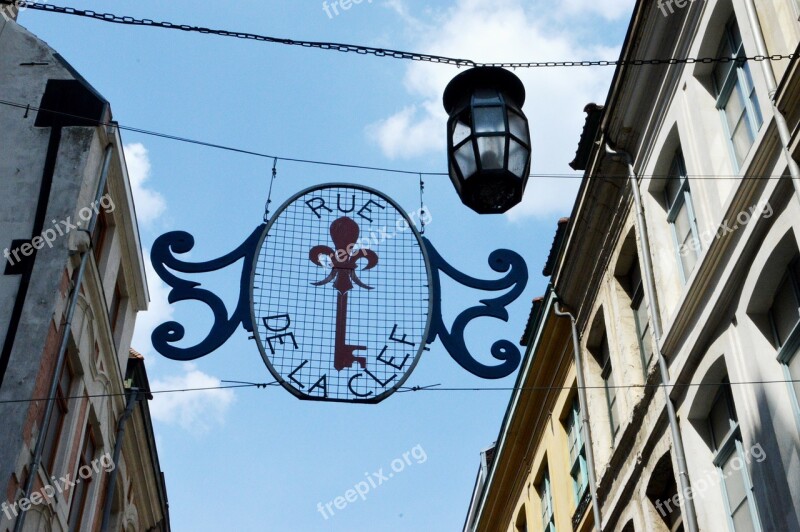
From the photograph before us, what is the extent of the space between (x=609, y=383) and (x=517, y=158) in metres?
9.62

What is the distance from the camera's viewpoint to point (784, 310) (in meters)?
10.8

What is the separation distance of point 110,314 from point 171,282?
985cm

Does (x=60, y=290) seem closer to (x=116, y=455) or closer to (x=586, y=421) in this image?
(x=116, y=455)

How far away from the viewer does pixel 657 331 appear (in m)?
13.9

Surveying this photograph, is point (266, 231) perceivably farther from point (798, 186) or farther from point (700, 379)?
point (700, 379)

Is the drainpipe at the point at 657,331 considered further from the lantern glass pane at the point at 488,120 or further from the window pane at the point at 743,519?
the lantern glass pane at the point at 488,120

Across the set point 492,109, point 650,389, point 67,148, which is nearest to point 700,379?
point 650,389

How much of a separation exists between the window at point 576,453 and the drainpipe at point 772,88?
8.66 m

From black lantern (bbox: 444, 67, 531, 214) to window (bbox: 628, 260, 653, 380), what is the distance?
7198 millimetres

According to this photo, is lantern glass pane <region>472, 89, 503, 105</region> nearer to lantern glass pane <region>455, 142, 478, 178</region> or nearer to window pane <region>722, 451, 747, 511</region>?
lantern glass pane <region>455, 142, 478, 178</region>

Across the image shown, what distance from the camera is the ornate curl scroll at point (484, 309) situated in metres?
8.82

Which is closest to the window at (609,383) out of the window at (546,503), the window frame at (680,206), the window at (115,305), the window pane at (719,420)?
the window frame at (680,206)

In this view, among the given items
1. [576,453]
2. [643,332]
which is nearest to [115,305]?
[576,453]

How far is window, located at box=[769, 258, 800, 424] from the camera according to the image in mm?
10320
